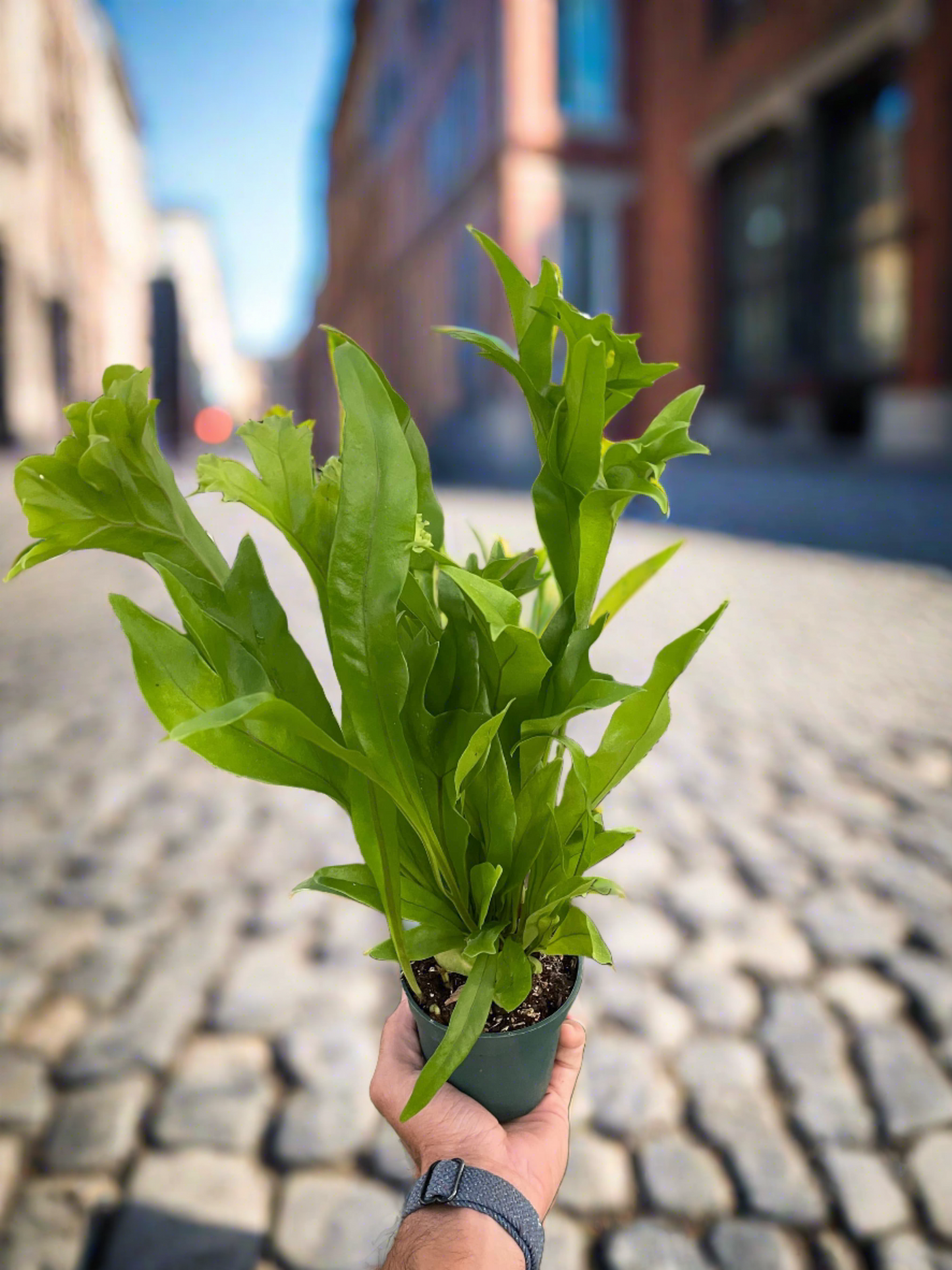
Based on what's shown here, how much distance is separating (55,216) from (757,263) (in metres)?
11.0

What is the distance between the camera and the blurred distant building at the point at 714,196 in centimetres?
902

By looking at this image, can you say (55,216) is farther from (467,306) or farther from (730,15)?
(730,15)

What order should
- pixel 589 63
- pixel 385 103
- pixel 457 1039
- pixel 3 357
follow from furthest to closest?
1. pixel 385 103
2. pixel 589 63
3. pixel 3 357
4. pixel 457 1039

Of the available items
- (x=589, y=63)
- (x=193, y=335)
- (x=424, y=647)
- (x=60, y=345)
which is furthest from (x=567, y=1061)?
(x=193, y=335)

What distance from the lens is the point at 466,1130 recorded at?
2.75 feet

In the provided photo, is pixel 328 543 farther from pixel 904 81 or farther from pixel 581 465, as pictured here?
pixel 904 81

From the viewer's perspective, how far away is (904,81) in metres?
8.77

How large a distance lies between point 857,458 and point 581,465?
10.2 m

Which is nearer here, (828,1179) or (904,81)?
(828,1179)

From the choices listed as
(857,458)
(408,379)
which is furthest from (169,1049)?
(408,379)

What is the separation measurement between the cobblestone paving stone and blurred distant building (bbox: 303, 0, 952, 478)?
720 centimetres

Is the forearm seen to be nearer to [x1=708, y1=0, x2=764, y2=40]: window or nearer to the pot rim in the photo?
the pot rim

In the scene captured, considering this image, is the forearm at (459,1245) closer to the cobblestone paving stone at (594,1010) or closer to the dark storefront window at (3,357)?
the cobblestone paving stone at (594,1010)

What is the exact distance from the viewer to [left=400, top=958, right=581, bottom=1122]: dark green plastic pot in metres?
0.80
